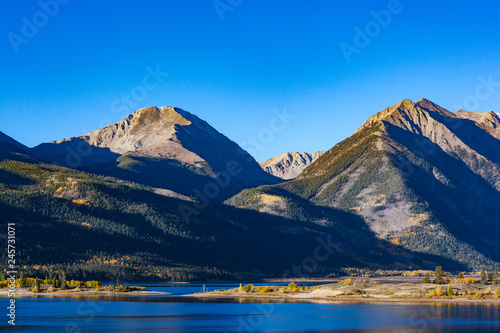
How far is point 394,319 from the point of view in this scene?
633 feet

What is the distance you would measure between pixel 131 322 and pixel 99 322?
8665 millimetres

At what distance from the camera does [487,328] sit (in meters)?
168

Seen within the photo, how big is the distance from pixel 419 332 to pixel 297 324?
3600cm

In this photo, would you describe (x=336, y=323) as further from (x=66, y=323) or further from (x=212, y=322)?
(x=66, y=323)

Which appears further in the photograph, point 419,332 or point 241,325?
point 241,325

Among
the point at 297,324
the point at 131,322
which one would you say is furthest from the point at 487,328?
the point at 131,322

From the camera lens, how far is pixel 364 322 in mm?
187000

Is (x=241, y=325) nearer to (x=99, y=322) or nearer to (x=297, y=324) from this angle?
(x=297, y=324)

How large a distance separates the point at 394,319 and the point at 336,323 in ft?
58.6

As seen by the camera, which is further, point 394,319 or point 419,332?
point 394,319

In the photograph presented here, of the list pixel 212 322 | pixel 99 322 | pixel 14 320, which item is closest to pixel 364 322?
pixel 212 322

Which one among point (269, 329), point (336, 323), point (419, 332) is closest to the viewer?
point (419, 332)

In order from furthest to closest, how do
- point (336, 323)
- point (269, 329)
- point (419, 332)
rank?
point (336, 323)
point (269, 329)
point (419, 332)

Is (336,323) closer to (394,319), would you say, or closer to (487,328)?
(394,319)
